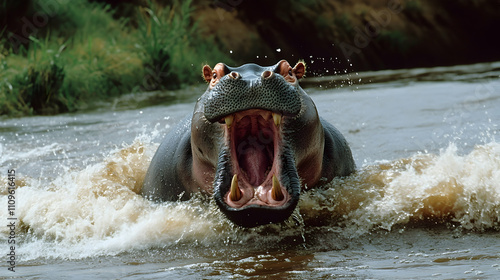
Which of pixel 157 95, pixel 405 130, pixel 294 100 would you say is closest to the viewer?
pixel 294 100

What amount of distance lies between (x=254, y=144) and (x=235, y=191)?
1.36ft

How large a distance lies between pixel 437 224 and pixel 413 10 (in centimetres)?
1554

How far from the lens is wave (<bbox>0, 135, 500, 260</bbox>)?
3682 millimetres

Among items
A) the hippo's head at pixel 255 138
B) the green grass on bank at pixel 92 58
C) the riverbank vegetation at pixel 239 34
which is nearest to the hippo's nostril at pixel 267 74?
the hippo's head at pixel 255 138

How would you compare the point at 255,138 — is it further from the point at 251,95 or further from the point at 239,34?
the point at 239,34

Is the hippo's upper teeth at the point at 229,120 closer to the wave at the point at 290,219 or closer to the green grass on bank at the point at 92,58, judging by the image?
the wave at the point at 290,219

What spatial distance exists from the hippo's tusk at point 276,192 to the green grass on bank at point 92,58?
26.2 ft

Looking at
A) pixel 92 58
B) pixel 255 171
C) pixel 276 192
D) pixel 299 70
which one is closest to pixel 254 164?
pixel 255 171

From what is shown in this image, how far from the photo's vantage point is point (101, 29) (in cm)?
1605

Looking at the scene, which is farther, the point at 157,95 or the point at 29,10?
the point at 29,10

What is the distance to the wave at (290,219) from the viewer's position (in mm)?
3682

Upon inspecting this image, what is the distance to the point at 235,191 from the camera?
324 cm

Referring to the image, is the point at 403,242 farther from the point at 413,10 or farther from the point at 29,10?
the point at 413,10

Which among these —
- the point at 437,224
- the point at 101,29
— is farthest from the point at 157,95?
the point at 437,224
